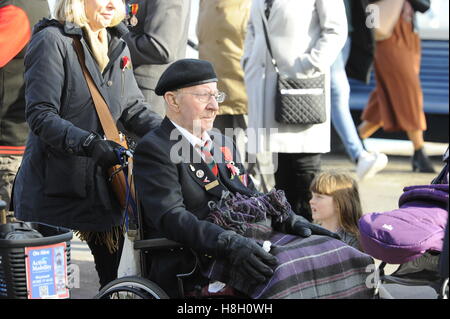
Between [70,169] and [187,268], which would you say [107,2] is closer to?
[70,169]

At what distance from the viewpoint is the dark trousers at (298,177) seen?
7.09m

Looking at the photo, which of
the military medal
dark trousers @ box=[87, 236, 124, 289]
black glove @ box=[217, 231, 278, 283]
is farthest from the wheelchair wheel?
the military medal

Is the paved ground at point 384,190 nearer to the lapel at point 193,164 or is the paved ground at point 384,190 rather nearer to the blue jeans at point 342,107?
the blue jeans at point 342,107

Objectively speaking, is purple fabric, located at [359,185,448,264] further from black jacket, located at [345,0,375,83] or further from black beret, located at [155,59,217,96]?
black jacket, located at [345,0,375,83]

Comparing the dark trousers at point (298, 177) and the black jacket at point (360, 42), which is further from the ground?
the black jacket at point (360, 42)

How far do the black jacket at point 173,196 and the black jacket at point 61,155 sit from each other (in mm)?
601

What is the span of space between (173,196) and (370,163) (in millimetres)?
4216

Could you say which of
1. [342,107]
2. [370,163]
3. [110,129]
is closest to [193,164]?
[110,129]

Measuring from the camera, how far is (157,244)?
4371mm

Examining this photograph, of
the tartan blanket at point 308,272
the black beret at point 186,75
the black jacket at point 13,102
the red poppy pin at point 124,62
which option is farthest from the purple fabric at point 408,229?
the black jacket at point 13,102

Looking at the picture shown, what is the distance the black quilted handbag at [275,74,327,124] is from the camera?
6.98 meters

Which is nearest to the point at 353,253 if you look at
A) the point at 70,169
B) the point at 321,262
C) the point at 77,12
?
the point at 321,262

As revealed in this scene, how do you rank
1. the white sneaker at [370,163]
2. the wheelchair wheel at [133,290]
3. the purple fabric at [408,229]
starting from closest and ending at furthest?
the purple fabric at [408,229], the wheelchair wheel at [133,290], the white sneaker at [370,163]

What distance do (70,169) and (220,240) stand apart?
1.11 metres
